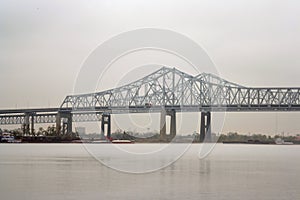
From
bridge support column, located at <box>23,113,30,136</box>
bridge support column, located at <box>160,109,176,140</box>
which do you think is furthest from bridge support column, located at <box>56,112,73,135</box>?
bridge support column, located at <box>160,109,176,140</box>

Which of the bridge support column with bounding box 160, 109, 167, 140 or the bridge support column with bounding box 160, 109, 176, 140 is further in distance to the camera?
the bridge support column with bounding box 160, 109, 176, 140

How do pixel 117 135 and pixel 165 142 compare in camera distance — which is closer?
pixel 165 142

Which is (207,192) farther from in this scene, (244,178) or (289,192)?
(244,178)

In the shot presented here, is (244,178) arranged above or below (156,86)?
below

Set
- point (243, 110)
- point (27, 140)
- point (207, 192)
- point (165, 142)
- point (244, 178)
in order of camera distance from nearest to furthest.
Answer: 1. point (207, 192)
2. point (244, 178)
3. point (165, 142)
4. point (243, 110)
5. point (27, 140)

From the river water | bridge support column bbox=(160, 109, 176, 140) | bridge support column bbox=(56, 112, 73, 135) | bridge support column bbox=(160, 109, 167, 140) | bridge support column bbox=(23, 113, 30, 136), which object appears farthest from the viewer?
bridge support column bbox=(23, 113, 30, 136)

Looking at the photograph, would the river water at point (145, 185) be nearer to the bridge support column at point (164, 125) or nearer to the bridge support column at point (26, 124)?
the bridge support column at point (164, 125)

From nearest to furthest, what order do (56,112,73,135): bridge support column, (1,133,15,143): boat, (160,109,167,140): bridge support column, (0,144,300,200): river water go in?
1. (0,144,300,200): river water
2. (160,109,167,140): bridge support column
3. (56,112,73,135): bridge support column
4. (1,133,15,143): boat

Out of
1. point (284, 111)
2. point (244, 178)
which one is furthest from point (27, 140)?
point (244, 178)

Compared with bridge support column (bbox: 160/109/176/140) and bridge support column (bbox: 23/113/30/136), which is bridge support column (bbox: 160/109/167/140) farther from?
bridge support column (bbox: 23/113/30/136)

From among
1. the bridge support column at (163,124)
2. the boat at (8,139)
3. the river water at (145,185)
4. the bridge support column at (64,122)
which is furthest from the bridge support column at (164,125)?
the river water at (145,185)

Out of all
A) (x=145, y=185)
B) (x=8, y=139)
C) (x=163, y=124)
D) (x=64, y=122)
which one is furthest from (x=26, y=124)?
(x=145, y=185)
